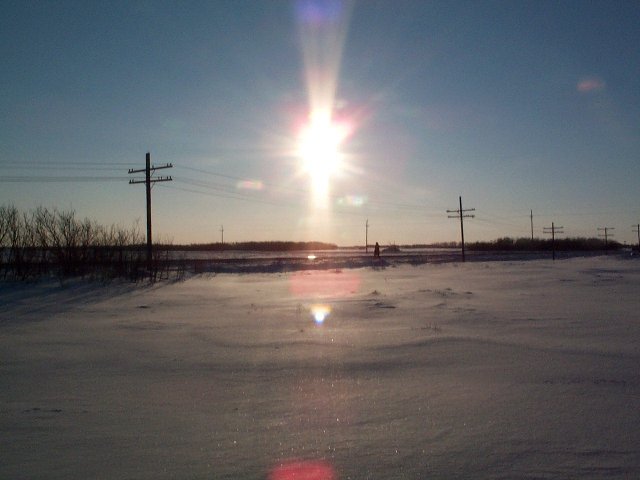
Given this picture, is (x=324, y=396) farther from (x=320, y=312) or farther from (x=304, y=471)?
(x=320, y=312)

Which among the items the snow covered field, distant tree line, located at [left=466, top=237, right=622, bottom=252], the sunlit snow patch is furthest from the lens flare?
distant tree line, located at [left=466, top=237, right=622, bottom=252]

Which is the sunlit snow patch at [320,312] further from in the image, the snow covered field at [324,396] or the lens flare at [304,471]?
the lens flare at [304,471]

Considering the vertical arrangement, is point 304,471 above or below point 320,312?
below

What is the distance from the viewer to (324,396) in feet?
18.0

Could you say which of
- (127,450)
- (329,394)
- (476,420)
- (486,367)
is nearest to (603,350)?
(486,367)

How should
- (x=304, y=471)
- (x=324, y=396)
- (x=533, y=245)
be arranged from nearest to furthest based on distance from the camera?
(x=304, y=471), (x=324, y=396), (x=533, y=245)

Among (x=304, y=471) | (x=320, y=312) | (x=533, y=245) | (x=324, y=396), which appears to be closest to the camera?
(x=304, y=471)

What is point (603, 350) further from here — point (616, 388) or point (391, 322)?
point (391, 322)

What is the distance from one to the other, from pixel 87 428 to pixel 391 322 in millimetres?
7018

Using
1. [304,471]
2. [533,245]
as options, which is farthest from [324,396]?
[533,245]

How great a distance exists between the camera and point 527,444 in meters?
4.07

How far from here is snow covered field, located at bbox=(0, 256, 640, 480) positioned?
12.5 ft

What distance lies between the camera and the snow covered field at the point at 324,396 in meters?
Answer: 3.81

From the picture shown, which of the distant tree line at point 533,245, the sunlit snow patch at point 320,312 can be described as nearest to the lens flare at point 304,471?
the sunlit snow patch at point 320,312
